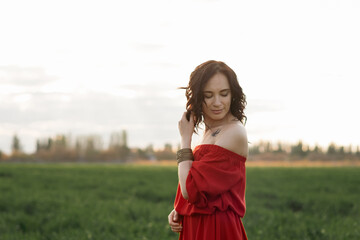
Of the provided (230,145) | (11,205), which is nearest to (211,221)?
(230,145)

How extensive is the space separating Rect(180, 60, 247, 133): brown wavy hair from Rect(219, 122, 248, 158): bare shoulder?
17 centimetres

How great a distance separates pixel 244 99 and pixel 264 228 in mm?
5387

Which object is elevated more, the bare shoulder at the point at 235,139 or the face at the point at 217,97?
the face at the point at 217,97

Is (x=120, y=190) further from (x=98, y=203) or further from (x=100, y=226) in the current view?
(x=100, y=226)

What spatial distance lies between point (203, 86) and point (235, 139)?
38 centimetres

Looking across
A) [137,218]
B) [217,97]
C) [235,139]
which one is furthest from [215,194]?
[137,218]

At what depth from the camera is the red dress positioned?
257 centimetres

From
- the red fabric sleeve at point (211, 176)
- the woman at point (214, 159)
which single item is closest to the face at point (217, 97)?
the woman at point (214, 159)

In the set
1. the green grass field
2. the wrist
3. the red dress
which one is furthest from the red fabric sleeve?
the green grass field

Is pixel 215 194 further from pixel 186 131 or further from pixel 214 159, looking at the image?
pixel 186 131

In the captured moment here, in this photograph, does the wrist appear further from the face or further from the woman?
the face

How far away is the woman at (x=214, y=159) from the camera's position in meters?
2.59

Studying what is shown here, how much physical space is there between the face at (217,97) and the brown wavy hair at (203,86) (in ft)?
0.08

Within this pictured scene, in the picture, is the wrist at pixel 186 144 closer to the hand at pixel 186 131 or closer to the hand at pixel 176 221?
the hand at pixel 186 131
